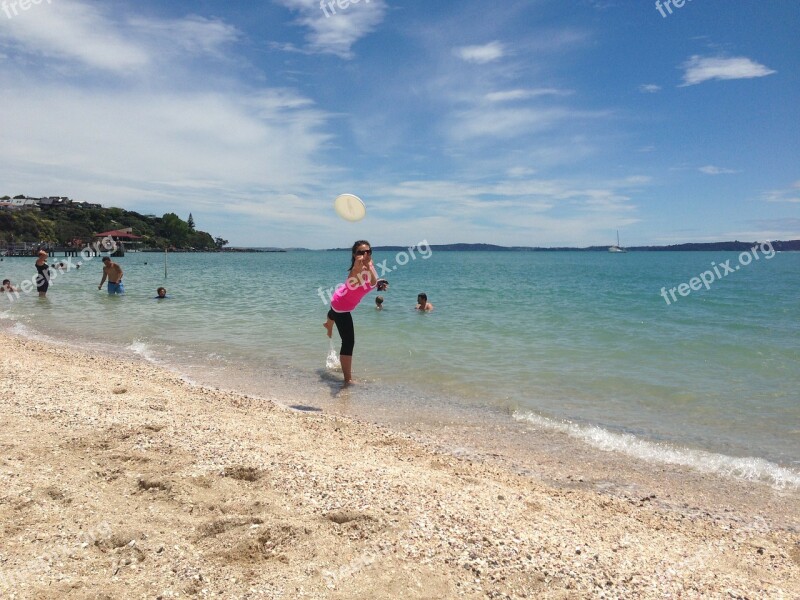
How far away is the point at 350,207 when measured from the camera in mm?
8758

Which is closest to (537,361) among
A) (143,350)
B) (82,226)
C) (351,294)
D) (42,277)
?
(351,294)

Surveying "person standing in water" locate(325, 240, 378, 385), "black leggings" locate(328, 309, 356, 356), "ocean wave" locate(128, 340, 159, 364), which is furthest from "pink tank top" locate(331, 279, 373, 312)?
"ocean wave" locate(128, 340, 159, 364)

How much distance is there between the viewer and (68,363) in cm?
926

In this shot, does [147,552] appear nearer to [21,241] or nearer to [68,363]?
[68,363]

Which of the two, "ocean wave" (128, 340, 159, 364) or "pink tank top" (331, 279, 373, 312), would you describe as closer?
"pink tank top" (331, 279, 373, 312)

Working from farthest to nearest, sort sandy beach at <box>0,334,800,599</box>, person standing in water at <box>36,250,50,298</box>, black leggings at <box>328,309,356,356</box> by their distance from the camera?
person standing in water at <box>36,250,50,298</box>
black leggings at <box>328,309,356,356</box>
sandy beach at <box>0,334,800,599</box>

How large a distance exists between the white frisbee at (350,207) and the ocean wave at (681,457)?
442cm

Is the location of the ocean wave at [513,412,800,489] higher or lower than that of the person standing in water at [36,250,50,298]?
lower

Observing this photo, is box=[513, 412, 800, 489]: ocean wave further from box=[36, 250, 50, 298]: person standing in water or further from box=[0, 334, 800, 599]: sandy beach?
box=[36, 250, 50, 298]: person standing in water

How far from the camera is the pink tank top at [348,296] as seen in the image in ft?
27.0

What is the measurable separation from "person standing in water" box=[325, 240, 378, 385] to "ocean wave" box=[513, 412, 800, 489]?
11.0 feet

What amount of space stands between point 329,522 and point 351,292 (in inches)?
196

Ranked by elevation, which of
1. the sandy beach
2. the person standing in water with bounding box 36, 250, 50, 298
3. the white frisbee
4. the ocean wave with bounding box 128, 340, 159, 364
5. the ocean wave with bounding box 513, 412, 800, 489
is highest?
the white frisbee

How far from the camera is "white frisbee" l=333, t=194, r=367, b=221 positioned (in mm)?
8555
